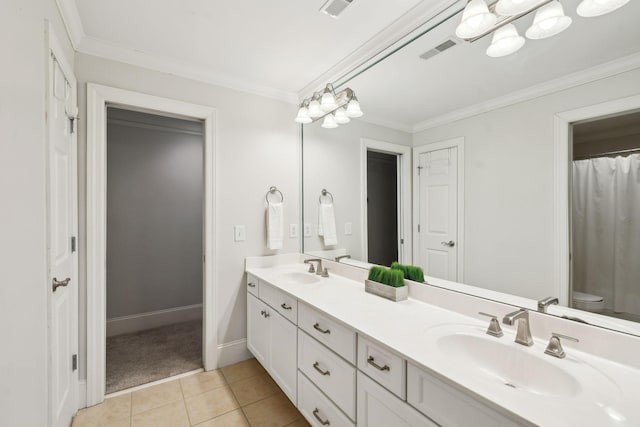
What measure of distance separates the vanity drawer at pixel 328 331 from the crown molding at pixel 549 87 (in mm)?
1150

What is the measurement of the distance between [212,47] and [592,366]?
2486 mm

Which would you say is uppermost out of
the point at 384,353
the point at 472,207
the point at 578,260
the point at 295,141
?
the point at 295,141

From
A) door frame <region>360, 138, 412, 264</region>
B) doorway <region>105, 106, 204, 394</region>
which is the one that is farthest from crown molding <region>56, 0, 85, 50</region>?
door frame <region>360, 138, 412, 264</region>

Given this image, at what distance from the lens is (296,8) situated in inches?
60.4

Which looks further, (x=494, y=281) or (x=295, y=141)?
(x=295, y=141)

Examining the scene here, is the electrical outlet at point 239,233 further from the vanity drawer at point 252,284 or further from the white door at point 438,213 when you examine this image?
the white door at point 438,213

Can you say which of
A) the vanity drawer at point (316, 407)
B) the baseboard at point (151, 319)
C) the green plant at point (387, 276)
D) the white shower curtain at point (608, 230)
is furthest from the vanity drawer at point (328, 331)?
the baseboard at point (151, 319)

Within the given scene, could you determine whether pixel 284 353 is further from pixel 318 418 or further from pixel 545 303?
pixel 545 303

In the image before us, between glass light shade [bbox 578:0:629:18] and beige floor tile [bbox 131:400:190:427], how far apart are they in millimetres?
2714

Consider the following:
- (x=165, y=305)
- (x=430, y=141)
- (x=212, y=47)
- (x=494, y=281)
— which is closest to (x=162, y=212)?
(x=165, y=305)

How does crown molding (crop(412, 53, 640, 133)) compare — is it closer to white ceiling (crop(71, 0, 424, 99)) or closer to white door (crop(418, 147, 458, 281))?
white door (crop(418, 147, 458, 281))

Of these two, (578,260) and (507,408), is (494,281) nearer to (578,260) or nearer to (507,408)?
(578,260)

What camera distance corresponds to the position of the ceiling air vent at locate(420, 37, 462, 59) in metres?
1.41

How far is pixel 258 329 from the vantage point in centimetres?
212
